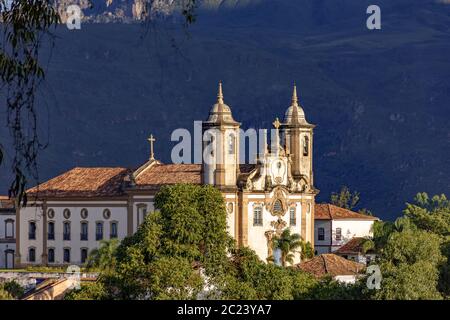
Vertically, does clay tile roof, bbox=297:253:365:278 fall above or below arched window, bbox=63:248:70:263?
above

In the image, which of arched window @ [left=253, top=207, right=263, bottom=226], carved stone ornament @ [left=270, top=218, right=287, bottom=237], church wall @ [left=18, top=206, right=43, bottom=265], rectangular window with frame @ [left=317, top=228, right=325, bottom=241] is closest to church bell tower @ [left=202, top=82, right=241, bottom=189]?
arched window @ [left=253, top=207, right=263, bottom=226]

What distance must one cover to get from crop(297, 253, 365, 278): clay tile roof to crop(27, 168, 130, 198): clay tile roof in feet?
92.2

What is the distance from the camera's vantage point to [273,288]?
85.2 metres

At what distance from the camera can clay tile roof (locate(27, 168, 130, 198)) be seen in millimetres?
151250

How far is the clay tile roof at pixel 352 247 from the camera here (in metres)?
150

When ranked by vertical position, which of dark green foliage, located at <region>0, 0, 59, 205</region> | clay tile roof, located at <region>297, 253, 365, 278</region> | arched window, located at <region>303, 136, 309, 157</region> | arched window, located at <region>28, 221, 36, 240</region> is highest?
dark green foliage, located at <region>0, 0, 59, 205</region>

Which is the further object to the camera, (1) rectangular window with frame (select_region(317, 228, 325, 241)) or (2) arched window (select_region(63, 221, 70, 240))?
(1) rectangular window with frame (select_region(317, 228, 325, 241))

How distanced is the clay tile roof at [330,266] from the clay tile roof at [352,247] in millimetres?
21195

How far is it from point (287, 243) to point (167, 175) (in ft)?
35.8

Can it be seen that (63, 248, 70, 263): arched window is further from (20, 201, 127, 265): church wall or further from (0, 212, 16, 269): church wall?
(0, 212, 16, 269): church wall

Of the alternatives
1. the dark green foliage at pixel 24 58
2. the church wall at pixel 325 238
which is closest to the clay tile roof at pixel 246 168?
the church wall at pixel 325 238

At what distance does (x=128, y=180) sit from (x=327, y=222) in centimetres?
2504

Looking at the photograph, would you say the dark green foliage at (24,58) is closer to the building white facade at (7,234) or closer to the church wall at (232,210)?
the church wall at (232,210)
